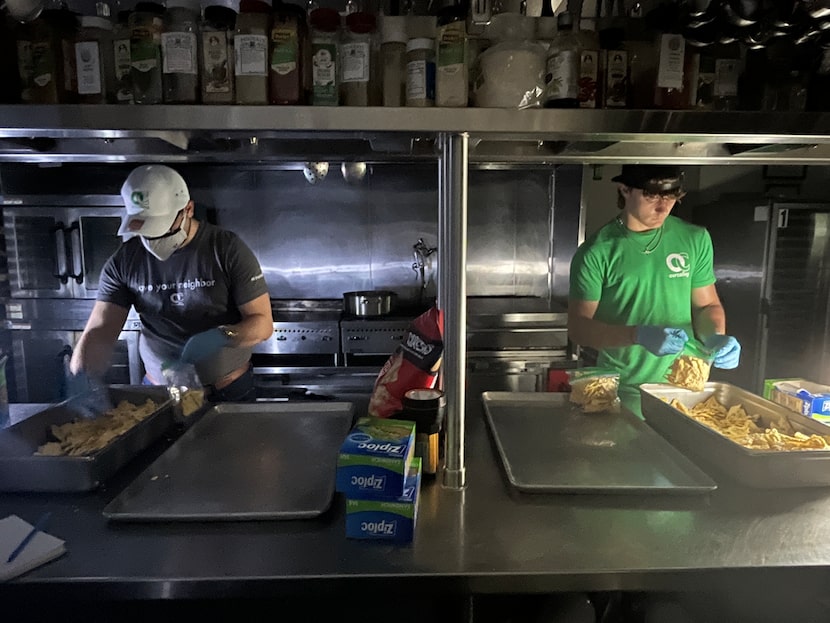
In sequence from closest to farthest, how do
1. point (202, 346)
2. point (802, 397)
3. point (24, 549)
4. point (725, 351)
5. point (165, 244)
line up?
point (24, 549), point (802, 397), point (725, 351), point (202, 346), point (165, 244)

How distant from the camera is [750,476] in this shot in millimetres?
1057

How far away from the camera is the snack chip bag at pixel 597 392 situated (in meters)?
1.43

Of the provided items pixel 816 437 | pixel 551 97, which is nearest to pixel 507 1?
pixel 551 97

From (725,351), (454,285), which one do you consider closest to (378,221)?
(725,351)

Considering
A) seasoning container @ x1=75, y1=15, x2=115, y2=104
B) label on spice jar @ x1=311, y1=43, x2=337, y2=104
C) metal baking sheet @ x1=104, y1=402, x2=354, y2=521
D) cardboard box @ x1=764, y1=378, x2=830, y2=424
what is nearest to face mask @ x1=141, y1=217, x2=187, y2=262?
metal baking sheet @ x1=104, y1=402, x2=354, y2=521

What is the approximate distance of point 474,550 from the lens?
35.4 inches

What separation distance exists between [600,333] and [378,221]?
1986 millimetres

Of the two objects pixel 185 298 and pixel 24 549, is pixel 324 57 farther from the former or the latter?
pixel 185 298

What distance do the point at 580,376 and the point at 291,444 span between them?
28.8 inches

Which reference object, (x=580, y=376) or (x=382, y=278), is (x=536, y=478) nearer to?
(x=580, y=376)

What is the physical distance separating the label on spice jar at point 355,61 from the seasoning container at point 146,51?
34 cm

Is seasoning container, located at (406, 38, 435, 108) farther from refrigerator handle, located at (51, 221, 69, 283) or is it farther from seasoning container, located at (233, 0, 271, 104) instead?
refrigerator handle, located at (51, 221, 69, 283)

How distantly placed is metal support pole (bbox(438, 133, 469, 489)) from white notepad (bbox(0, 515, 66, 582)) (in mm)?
645

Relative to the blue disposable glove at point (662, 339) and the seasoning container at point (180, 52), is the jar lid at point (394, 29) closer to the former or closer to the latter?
the seasoning container at point (180, 52)
